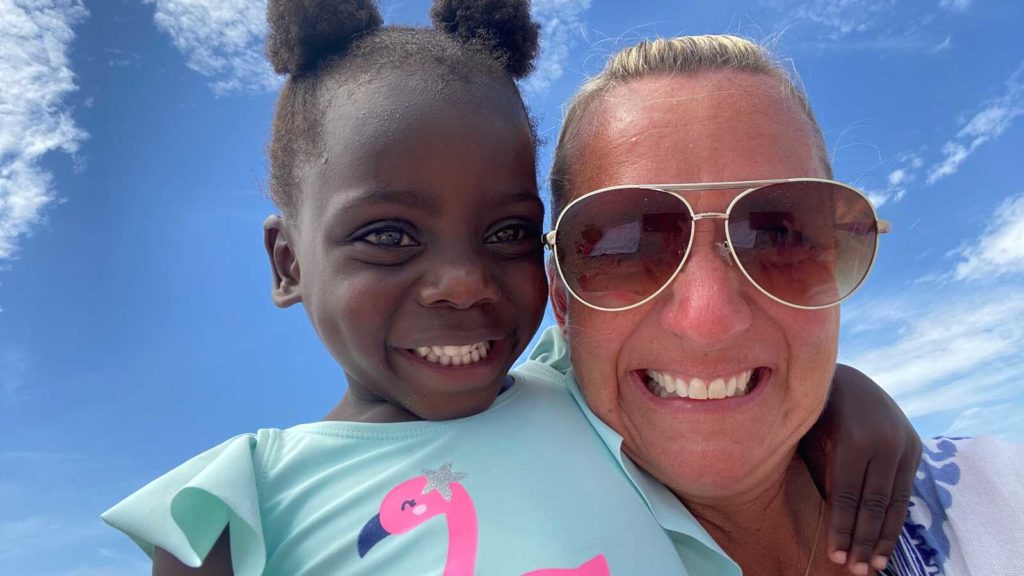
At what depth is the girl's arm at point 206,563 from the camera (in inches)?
73.2

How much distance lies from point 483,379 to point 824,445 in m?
1.12

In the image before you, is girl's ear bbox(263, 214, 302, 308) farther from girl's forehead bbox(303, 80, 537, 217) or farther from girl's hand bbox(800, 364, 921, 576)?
girl's hand bbox(800, 364, 921, 576)

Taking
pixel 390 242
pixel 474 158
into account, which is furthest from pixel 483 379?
pixel 474 158

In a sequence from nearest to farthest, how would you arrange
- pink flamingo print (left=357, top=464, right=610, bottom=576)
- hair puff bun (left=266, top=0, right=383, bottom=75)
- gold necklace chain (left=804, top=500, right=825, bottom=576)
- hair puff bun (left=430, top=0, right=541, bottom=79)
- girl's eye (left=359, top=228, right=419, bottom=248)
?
pink flamingo print (left=357, top=464, right=610, bottom=576) → girl's eye (left=359, top=228, right=419, bottom=248) → gold necklace chain (left=804, top=500, right=825, bottom=576) → hair puff bun (left=266, top=0, right=383, bottom=75) → hair puff bun (left=430, top=0, right=541, bottom=79)

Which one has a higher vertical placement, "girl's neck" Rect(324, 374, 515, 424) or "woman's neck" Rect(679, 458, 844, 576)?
"girl's neck" Rect(324, 374, 515, 424)

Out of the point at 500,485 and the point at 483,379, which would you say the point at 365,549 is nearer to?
the point at 500,485

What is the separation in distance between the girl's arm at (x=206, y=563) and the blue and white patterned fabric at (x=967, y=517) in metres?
1.93

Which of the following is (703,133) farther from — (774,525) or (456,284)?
(774,525)

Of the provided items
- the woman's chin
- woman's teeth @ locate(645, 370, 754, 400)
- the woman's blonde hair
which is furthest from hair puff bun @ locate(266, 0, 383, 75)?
the woman's chin

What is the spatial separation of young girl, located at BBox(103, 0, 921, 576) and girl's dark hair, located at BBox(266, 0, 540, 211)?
0.04 feet

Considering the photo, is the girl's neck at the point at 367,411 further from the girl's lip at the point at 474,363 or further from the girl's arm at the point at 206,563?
the girl's arm at the point at 206,563

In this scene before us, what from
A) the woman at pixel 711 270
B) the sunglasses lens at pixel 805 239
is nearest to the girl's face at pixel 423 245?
the woman at pixel 711 270

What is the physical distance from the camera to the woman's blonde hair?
7.00ft

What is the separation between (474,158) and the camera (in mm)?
2227
